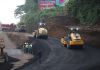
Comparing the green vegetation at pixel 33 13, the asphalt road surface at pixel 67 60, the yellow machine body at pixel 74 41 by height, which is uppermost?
the green vegetation at pixel 33 13

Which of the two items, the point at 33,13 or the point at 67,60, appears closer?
the point at 67,60

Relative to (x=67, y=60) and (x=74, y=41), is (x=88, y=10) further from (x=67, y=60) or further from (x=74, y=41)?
(x=67, y=60)

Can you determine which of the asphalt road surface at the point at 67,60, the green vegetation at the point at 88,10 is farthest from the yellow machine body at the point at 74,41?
the green vegetation at the point at 88,10

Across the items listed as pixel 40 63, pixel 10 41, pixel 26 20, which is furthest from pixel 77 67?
pixel 26 20

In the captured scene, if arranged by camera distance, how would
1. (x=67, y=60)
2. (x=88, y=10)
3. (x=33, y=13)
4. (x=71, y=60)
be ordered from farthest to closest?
(x=33, y=13), (x=88, y=10), (x=67, y=60), (x=71, y=60)

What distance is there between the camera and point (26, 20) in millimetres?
88375

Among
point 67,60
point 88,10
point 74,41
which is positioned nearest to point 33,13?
point 88,10

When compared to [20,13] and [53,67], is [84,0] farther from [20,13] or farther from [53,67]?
[20,13]

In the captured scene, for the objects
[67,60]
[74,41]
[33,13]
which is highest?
[33,13]

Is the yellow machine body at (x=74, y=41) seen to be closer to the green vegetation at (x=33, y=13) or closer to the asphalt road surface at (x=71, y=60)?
the asphalt road surface at (x=71, y=60)

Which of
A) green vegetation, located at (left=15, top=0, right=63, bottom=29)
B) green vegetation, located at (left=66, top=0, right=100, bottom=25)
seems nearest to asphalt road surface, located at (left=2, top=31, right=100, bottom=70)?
green vegetation, located at (left=66, top=0, right=100, bottom=25)

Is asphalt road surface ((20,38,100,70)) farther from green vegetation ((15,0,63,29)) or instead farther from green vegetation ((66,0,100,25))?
green vegetation ((15,0,63,29))

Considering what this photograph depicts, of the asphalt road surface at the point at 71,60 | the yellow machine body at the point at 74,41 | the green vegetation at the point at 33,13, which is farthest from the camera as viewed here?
the green vegetation at the point at 33,13

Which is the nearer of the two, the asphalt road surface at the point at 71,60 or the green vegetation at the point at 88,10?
the asphalt road surface at the point at 71,60
